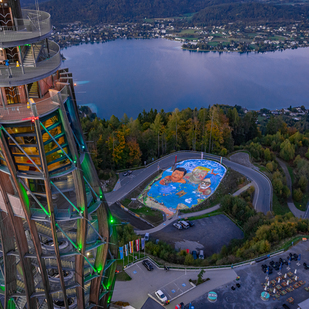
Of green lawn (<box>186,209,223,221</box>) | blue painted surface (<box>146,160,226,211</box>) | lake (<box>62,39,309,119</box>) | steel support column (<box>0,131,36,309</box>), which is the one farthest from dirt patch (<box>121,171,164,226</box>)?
lake (<box>62,39,309,119</box>)

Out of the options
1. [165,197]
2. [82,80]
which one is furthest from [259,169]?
[82,80]

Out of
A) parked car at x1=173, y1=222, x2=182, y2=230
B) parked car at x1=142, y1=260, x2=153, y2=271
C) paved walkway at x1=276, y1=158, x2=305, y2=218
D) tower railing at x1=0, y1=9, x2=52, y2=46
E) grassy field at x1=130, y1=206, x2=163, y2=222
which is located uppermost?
tower railing at x1=0, y1=9, x2=52, y2=46

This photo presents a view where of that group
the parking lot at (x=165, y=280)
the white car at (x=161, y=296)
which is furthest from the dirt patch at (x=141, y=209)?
the white car at (x=161, y=296)

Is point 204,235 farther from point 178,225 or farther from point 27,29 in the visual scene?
point 27,29

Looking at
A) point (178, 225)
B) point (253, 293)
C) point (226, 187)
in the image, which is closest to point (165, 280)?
point (253, 293)

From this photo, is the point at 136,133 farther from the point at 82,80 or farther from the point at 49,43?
the point at 82,80

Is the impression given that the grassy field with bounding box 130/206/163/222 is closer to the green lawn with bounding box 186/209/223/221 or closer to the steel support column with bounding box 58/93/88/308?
the green lawn with bounding box 186/209/223/221
